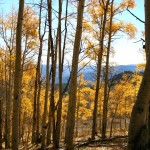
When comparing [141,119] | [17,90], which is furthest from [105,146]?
[141,119]

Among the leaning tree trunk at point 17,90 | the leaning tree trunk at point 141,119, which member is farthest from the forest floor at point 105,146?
the leaning tree trunk at point 141,119

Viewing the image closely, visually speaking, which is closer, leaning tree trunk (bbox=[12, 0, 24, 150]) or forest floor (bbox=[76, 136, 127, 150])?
leaning tree trunk (bbox=[12, 0, 24, 150])

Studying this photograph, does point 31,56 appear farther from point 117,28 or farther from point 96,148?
point 96,148

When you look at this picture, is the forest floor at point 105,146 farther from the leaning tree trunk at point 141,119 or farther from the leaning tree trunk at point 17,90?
the leaning tree trunk at point 141,119

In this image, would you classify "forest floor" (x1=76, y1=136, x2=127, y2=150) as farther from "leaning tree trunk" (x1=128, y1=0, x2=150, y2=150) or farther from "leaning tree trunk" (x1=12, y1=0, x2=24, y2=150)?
"leaning tree trunk" (x1=128, y1=0, x2=150, y2=150)

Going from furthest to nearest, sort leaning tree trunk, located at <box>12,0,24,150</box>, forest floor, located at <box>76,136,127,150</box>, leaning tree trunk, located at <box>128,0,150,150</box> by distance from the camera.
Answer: forest floor, located at <box>76,136,127,150</box>
leaning tree trunk, located at <box>12,0,24,150</box>
leaning tree trunk, located at <box>128,0,150,150</box>

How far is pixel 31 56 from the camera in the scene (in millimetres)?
16938

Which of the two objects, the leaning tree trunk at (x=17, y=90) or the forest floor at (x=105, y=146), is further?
the forest floor at (x=105, y=146)

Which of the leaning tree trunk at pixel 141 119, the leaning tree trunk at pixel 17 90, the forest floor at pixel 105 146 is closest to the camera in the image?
the leaning tree trunk at pixel 141 119

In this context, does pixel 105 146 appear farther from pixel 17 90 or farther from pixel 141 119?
pixel 141 119

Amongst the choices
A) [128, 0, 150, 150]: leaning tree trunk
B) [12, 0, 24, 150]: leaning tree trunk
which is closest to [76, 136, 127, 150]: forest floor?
[12, 0, 24, 150]: leaning tree trunk

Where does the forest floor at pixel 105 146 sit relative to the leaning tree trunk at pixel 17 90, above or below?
below

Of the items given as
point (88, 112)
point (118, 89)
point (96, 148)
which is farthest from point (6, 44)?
point (88, 112)

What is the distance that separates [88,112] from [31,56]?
21.2 metres
